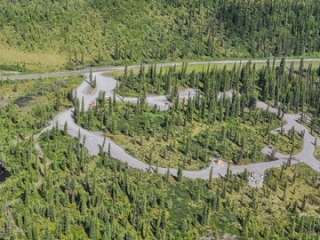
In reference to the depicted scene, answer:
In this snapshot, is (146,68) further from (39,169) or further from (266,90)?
(39,169)

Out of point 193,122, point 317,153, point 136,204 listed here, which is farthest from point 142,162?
point 317,153

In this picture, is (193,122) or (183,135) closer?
(183,135)

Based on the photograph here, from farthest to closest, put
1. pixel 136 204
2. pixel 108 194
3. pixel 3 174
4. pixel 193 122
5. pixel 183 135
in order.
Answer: pixel 193 122
pixel 183 135
pixel 108 194
pixel 136 204
pixel 3 174

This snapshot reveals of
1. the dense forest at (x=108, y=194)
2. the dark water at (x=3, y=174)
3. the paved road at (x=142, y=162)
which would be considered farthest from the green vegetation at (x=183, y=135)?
the dark water at (x=3, y=174)

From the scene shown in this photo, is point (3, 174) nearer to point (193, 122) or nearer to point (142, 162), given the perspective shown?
point (142, 162)

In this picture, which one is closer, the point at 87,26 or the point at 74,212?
the point at 74,212

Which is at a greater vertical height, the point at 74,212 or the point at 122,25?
the point at 122,25

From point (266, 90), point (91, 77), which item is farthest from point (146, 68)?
point (266, 90)

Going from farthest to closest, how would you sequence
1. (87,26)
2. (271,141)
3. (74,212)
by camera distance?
(87,26) < (271,141) < (74,212)

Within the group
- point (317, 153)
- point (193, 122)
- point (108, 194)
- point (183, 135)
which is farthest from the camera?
point (317, 153)

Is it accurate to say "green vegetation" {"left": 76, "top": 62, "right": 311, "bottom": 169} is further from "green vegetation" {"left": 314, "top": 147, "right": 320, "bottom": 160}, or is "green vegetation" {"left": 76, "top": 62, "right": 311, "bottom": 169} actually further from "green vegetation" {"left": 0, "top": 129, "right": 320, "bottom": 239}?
"green vegetation" {"left": 0, "top": 129, "right": 320, "bottom": 239}
